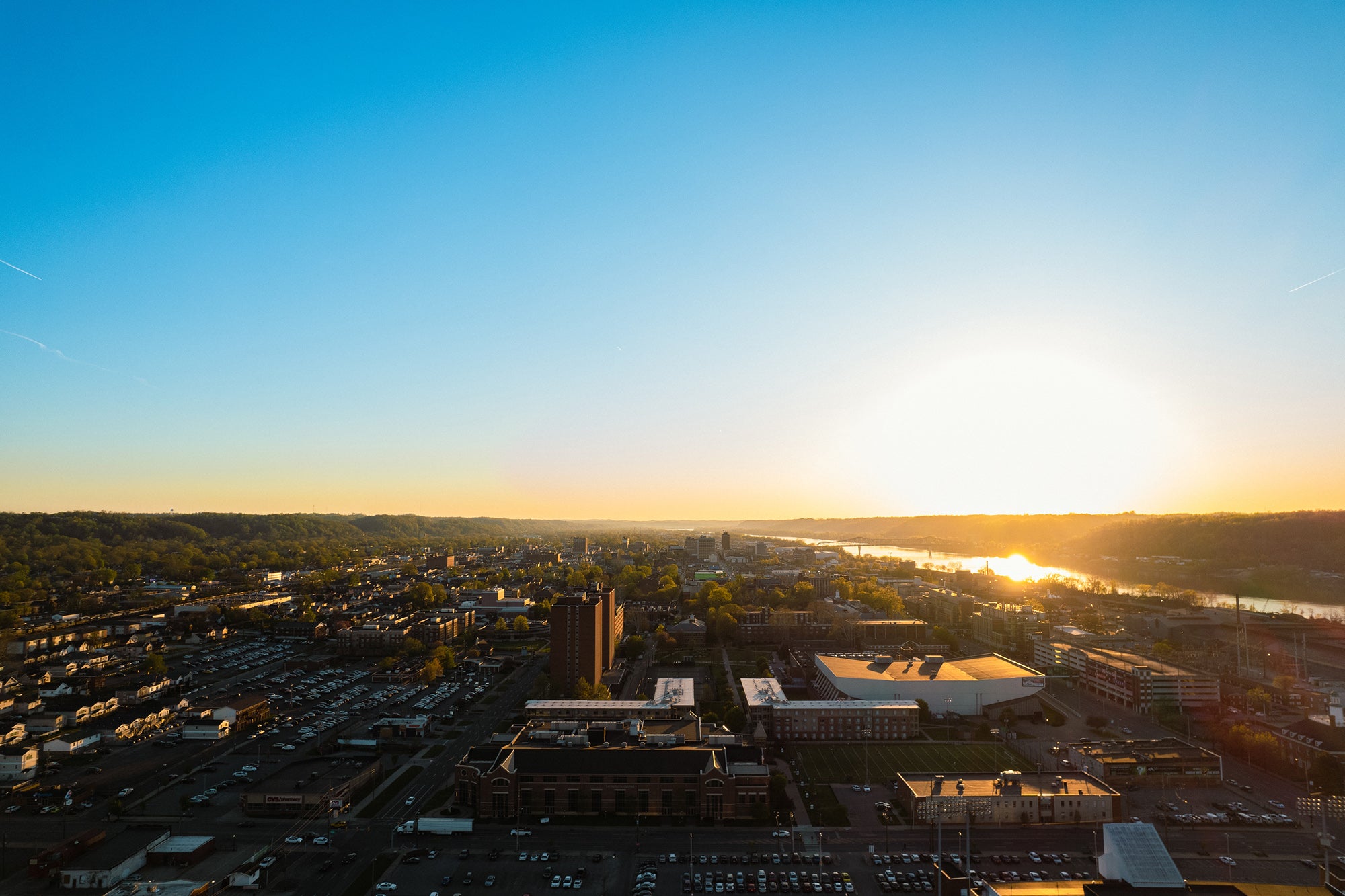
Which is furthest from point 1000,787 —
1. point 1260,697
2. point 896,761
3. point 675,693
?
point 1260,697

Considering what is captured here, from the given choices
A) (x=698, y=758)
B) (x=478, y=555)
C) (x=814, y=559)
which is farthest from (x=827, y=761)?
(x=478, y=555)

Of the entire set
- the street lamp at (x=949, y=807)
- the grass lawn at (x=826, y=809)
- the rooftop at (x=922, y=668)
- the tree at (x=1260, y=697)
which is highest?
the rooftop at (x=922, y=668)

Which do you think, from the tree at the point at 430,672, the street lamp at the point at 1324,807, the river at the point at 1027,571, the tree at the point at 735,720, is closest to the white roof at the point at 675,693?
the tree at the point at 735,720

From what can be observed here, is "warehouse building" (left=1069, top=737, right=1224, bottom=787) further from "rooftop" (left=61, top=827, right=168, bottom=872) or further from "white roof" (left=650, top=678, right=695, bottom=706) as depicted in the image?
"rooftop" (left=61, top=827, right=168, bottom=872)

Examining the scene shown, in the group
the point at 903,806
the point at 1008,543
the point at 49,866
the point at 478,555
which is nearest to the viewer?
the point at 49,866

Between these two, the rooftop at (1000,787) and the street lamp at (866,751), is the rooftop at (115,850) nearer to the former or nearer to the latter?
the street lamp at (866,751)

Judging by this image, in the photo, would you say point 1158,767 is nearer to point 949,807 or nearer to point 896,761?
point 896,761

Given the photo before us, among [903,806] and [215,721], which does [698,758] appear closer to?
[903,806]
